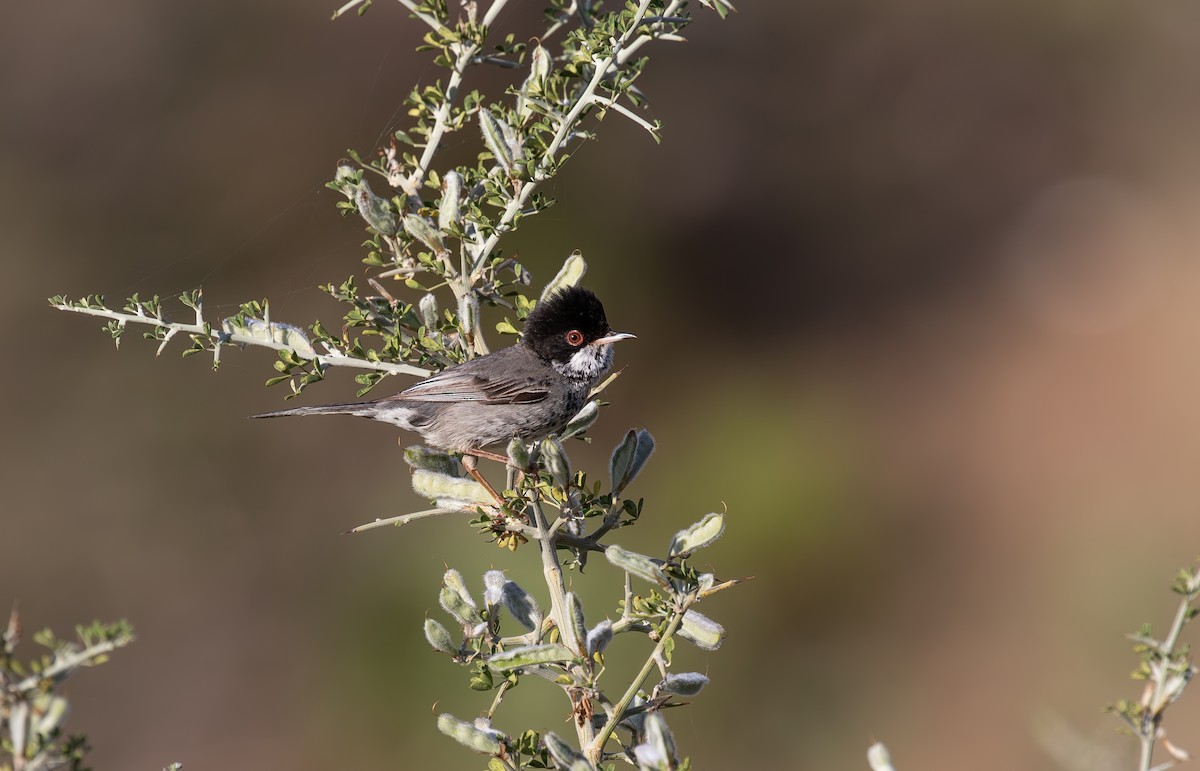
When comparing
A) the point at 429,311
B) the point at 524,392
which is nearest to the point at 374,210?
the point at 429,311

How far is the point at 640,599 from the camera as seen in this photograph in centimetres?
253

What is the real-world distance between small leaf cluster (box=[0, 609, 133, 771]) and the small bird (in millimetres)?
2880

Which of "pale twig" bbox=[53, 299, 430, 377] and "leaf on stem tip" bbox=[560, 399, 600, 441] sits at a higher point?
"leaf on stem tip" bbox=[560, 399, 600, 441]

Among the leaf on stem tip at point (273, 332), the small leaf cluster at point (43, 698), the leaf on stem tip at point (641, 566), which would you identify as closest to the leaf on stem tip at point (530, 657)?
the leaf on stem tip at point (641, 566)

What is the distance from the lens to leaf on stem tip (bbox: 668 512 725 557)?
8.25 feet

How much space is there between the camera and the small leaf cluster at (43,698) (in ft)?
4.96

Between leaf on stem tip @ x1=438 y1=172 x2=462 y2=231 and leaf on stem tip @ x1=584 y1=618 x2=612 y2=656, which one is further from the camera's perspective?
leaf on stem tip @ x1=438 y1=172 x2=462 y2=231

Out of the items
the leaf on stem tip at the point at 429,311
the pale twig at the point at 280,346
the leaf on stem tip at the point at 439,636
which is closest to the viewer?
the leaf on stem tip at the point at 439,636

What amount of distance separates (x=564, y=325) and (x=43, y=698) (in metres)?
3.28

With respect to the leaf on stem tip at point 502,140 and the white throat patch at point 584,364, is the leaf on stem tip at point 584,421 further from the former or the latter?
the white throat patch at point 584,364

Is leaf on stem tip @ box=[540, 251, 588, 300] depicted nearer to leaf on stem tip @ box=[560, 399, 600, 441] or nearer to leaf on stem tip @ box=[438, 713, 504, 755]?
leaf on stem tip @ box=[560, 399, 600, 441]

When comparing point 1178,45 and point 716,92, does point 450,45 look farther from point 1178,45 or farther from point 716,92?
point 1178,45

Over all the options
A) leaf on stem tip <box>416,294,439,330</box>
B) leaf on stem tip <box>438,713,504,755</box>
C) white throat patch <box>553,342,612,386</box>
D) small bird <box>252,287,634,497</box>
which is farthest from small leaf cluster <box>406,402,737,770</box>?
white throat patch <box>553,342,612,386</box>

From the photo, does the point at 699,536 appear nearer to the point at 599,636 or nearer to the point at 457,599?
the point at 599,636
